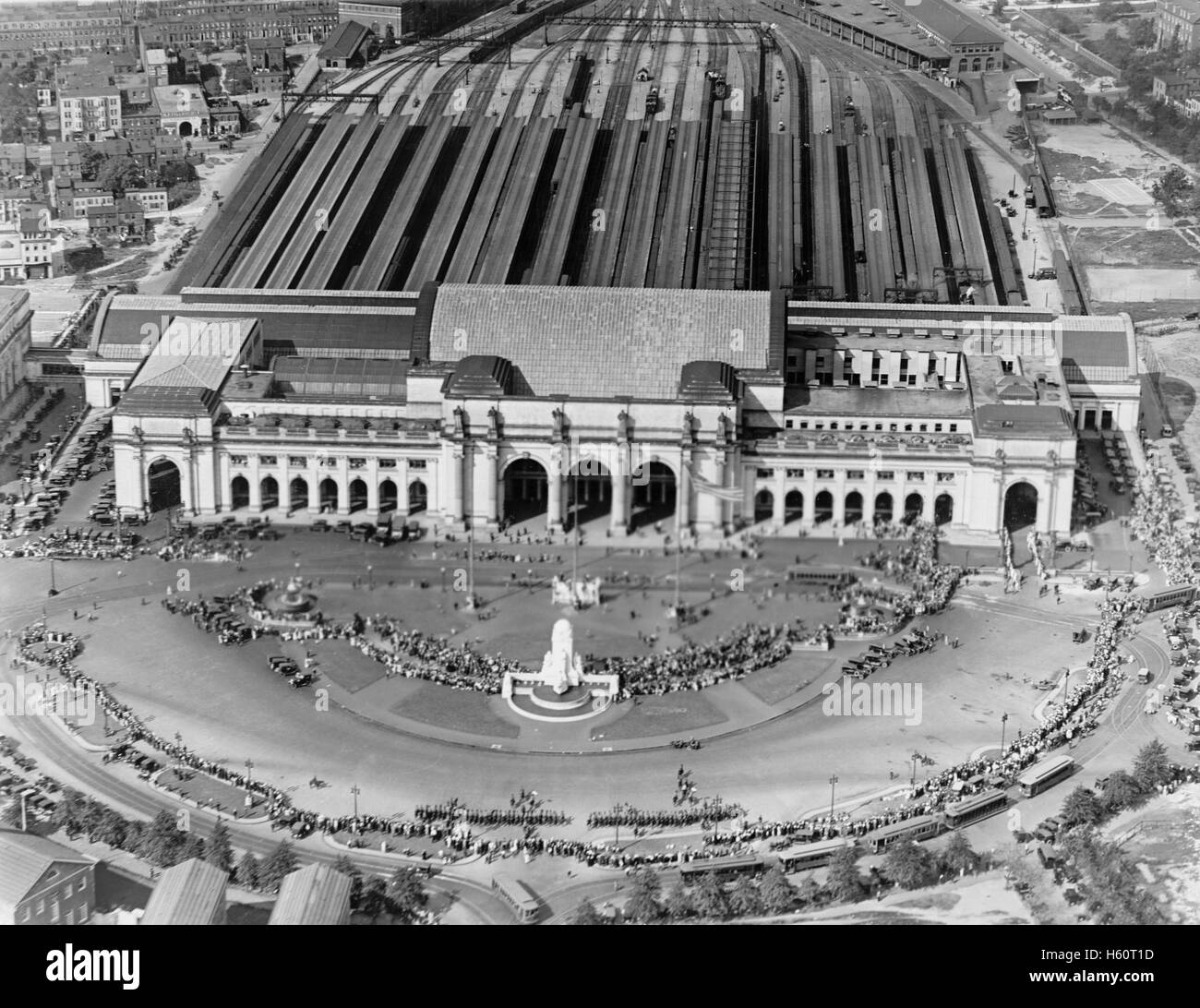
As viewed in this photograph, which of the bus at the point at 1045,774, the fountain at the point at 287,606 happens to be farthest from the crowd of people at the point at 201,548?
the bus at the point at 1045,774

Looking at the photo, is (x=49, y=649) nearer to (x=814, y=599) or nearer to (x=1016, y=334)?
(x=814, y=599)

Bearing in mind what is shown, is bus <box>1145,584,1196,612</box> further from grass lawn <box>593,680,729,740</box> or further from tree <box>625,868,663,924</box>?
tree <box>625,868,663,924</box>

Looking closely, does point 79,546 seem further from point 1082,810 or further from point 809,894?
point 1082,810

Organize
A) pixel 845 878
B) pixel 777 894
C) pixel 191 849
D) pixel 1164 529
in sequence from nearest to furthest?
pixel 777 894 → pixel 845 878 → pixel 191 849 → pixel 1164 529

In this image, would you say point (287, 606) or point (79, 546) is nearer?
point (287, 606)

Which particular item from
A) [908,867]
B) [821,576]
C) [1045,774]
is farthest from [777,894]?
[821,576]

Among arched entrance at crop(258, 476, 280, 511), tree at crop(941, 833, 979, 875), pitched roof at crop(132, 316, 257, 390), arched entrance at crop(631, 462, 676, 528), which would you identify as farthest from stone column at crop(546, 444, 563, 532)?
tree at crop(941, 833, 979, 875)
